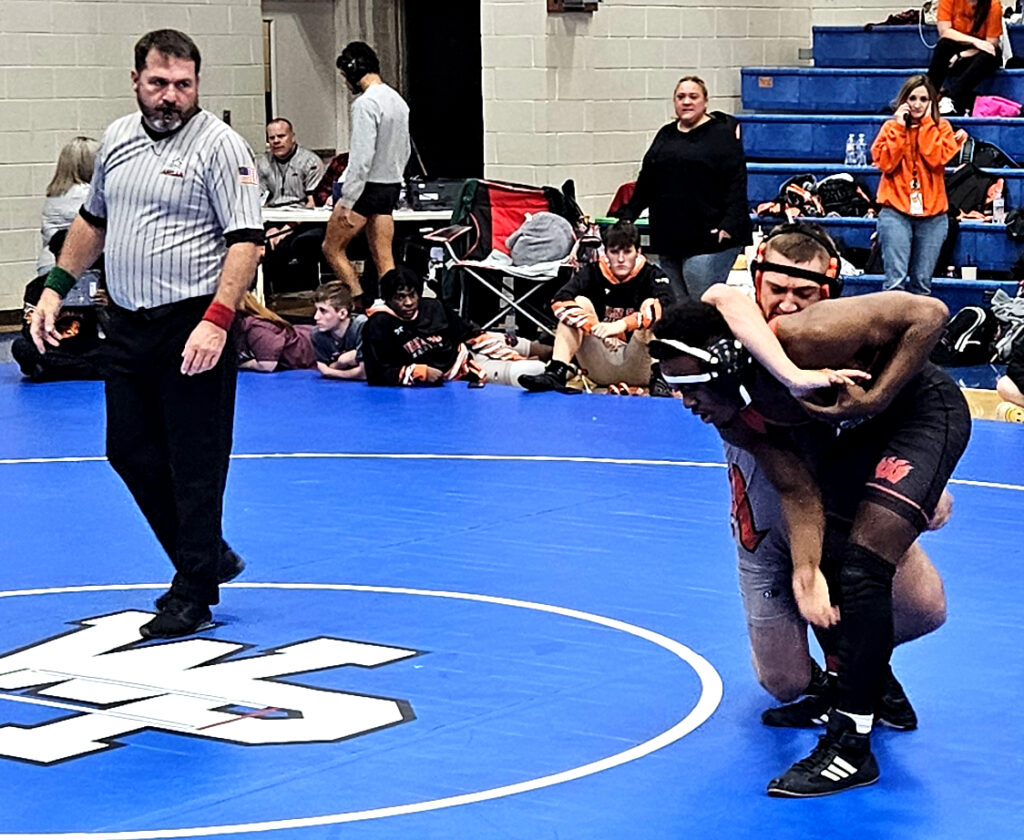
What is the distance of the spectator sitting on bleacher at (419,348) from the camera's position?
11992 mm

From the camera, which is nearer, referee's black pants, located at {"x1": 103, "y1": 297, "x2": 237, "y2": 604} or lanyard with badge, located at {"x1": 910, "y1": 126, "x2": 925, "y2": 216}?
referee's black pants, located at {"x1": 103, "y1": 297, "x2": 237, "y2": 604}

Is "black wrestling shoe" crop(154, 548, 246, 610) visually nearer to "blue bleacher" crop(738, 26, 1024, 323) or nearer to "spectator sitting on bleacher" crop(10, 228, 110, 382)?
"spectator sitting on bleacher" crop(10, 228, 110, 382)

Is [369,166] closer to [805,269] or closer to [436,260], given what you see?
[436,260]

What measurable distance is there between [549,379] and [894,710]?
21.1ft

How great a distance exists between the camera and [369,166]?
1341cm

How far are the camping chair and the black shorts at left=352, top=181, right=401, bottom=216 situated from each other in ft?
1.24

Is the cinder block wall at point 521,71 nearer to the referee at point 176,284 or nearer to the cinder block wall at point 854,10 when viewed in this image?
the cinder block wall at point 854,10

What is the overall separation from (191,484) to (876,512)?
250cm

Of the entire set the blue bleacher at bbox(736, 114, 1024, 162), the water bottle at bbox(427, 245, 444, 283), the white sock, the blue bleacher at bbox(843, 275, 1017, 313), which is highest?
the blue bleacher at bbox(736, 114, 1024, 162)

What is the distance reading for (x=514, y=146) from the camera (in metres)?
15.1

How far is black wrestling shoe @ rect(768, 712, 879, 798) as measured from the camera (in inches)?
191

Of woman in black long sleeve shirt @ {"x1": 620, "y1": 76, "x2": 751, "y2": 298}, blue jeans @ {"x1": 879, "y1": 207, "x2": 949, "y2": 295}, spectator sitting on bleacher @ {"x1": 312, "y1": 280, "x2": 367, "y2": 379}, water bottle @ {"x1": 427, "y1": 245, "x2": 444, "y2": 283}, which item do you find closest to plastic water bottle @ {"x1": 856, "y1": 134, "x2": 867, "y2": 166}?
blue jeans @ {"x1": 879, "y1": 207, "x2": 949, "y2": 295}

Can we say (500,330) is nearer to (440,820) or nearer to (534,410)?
(534,410)

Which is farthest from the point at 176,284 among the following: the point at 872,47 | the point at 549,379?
the point at 872,47
